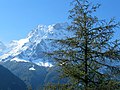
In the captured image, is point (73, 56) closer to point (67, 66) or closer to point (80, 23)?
point (67, 66)

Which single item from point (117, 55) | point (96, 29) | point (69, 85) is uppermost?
point (96, 29)

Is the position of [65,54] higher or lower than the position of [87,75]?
higher

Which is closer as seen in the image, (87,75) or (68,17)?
(87,75)

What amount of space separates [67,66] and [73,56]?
704 mm

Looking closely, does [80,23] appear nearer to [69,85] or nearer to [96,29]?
[96,29]

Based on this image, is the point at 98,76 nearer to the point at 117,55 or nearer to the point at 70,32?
the point at 117,55

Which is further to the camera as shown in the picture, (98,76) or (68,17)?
Result: (68,17)

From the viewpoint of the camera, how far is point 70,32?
2186 cm

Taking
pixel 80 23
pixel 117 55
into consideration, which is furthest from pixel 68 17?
pixel 117 55

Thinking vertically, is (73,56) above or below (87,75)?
above

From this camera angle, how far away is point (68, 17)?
21.9m

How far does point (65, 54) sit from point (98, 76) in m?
2.35

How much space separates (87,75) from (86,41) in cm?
211

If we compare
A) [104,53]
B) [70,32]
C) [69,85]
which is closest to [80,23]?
[70,32]
